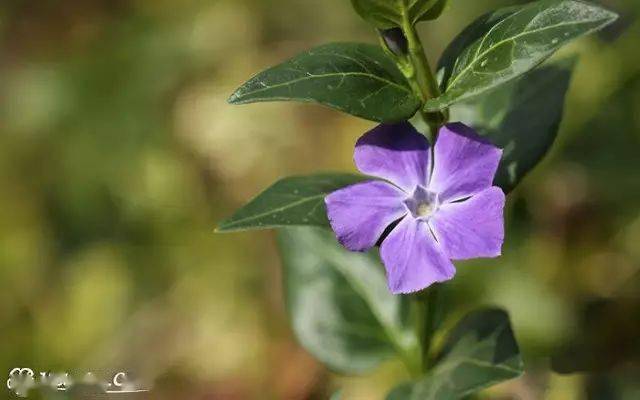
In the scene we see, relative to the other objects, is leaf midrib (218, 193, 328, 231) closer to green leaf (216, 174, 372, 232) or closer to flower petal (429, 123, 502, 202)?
green leaf (216, 174, 372, 232)

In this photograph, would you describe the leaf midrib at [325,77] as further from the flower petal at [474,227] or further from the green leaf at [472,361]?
the green leaf at [472,361]

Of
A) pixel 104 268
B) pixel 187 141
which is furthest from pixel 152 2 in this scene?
pixel 104 268

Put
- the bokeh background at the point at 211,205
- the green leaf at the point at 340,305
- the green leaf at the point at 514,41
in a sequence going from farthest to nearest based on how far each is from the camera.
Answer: the bokeh background at the point at 211,205 < the green leaf at the point at 340,305 < the green leaf at the point at 514,41

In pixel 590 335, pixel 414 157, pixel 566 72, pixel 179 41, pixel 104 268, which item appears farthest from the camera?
pixel 179 41

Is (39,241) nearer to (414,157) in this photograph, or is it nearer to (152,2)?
(152,2)

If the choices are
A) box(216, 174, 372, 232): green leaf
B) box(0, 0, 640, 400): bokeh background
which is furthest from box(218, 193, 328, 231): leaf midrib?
box(0, 0, 640, 400): bokeh background

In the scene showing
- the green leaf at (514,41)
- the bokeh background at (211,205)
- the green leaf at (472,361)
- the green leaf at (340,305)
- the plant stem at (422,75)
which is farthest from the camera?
the bokeh background at (211,205)

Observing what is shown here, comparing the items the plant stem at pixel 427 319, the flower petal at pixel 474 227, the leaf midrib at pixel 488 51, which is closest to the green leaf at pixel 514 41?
the leaf midrib at pixel 488 51
